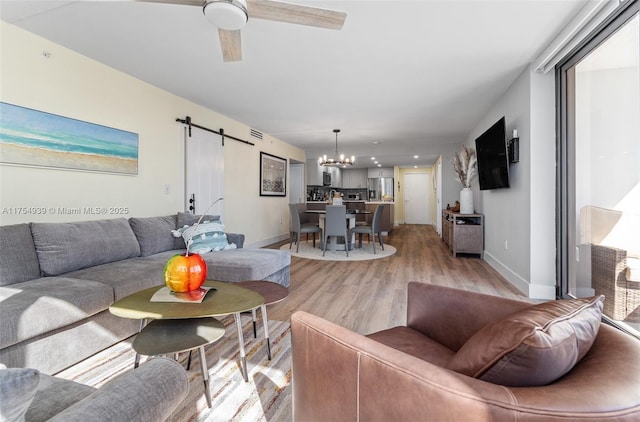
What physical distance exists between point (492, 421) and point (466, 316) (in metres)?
0.72

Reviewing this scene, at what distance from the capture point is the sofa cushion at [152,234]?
2957 millimetres

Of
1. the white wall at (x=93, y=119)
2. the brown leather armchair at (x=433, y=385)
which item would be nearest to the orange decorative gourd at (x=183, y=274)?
the brown leather armchair at (x=433, y=385)

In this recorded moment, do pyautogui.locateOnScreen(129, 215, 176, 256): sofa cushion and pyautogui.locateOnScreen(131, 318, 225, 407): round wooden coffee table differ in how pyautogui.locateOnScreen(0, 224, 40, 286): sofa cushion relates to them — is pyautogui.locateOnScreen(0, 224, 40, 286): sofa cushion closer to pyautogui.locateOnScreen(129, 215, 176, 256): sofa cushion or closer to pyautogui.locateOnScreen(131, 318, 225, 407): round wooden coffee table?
pyautogui.locateOnScreen(129, 215, 176, 256): sofa cushion

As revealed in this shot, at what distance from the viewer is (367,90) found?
376cm

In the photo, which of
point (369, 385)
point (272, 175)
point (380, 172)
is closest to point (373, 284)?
Answer: point (369, 385)

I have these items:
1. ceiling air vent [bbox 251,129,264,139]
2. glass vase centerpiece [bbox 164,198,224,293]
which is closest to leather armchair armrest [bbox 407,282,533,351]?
glass vase centerpiece [bbox 164,198,224,293]

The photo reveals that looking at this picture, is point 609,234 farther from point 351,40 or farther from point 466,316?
point 351,40

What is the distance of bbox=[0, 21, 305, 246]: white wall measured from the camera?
7.91ft

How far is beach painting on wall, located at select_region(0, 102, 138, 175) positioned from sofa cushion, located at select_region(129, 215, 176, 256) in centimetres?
65

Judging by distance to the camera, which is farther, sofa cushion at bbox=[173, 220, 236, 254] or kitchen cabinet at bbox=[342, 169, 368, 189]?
kitchen cabinet at bbox=[342, 169, 368, 189]

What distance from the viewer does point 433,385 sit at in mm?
646

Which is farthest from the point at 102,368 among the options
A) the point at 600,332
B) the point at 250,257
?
the point at 600,332

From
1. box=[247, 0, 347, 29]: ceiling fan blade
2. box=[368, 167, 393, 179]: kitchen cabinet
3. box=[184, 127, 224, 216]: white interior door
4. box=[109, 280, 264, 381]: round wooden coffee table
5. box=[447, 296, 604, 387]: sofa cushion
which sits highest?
box=[368, 167, 393, 179]: kitchen cabinet

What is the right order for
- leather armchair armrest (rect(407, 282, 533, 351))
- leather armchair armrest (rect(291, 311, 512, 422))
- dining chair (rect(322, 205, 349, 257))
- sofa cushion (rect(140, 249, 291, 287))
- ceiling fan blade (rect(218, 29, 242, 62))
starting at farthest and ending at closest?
dining chair (rect(322, 205, 349, 257)), sofa cushion (rect(140, 249, 291, 287)), ceiling fan blade (rect(218, 29, 242, 62)), leather armchair armrest (rect(407, 282, 533, 351)), leather armchair armrest (rect(291, 311, 512, 422))
